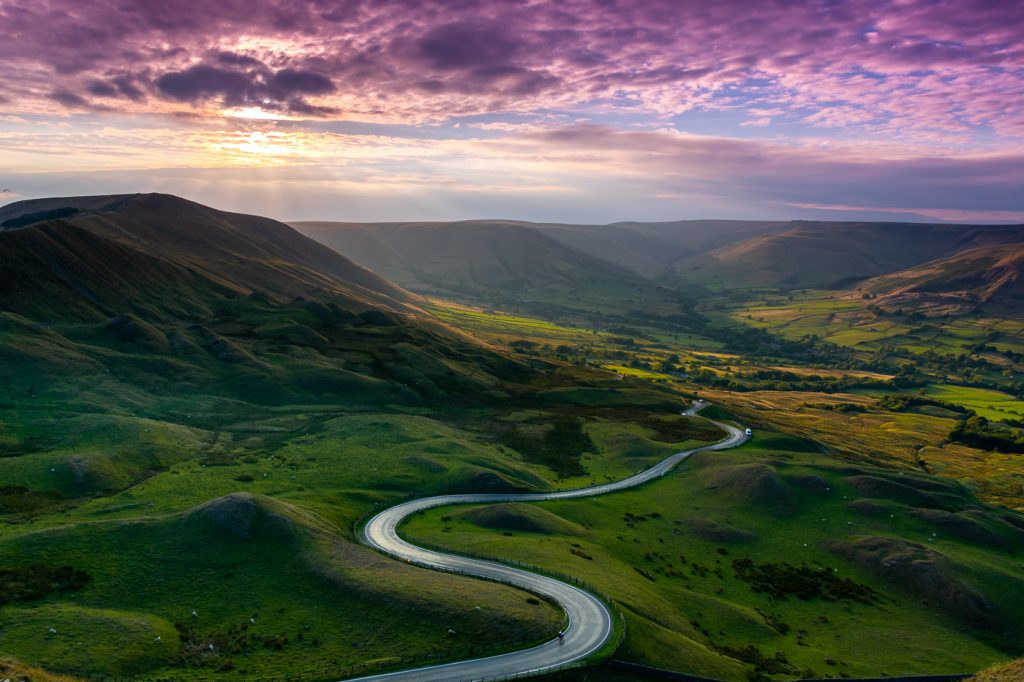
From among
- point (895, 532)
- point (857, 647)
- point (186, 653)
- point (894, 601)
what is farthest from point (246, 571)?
point (895, 532)

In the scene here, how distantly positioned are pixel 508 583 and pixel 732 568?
151ft

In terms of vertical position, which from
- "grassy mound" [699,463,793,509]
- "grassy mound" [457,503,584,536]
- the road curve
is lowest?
"grassy mound" [699,463,793,509]

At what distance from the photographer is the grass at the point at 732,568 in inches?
2891

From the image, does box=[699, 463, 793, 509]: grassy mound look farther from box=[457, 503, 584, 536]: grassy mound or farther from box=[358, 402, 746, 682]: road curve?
box=[457, 503, 584, 536]: grassy mound

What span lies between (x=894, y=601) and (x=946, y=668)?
18.6 m

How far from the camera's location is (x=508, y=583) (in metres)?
70.3

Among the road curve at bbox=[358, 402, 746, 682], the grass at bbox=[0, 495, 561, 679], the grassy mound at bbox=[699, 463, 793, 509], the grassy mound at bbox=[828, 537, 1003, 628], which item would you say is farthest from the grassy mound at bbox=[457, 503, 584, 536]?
the grassy mound at bbox=[828, 537, 1003, 628]

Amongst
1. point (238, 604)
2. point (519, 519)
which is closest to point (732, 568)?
point (519, 519)

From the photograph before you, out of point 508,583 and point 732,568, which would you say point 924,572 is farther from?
point 508,583

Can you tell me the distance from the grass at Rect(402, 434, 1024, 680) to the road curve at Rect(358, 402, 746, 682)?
3.19 m

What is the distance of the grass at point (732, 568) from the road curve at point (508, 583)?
126 inches

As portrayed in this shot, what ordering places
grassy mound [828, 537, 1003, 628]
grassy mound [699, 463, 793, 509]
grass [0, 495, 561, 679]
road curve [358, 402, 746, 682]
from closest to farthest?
1. road curve [358, 402, 746, 682]
2. grass [0, 495, 561, 679]
3. grassy mound [828, 537, 1003, 628]
4. grassy mound [699, 463, 793, 509]

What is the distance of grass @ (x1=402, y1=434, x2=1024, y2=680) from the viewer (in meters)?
73.4

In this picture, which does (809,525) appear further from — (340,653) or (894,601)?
(340,653)
